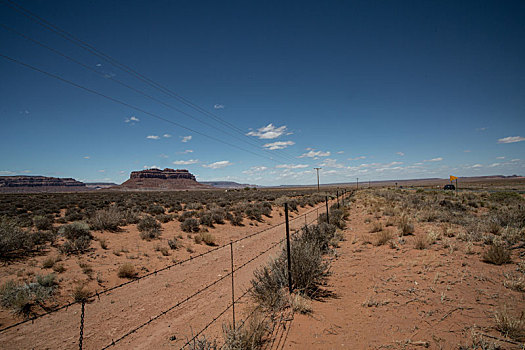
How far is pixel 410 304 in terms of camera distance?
5.39m

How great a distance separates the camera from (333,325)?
4.85 m

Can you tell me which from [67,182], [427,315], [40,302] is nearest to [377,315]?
[427,315]

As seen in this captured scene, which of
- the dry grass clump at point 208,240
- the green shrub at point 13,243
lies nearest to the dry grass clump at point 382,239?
the dry grass clump at point 208,240

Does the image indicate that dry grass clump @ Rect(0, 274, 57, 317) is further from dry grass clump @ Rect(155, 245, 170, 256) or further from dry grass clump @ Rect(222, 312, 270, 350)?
dry grass clump @ Rect(222, 312, 270, 350)

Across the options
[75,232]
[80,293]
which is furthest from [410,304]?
[75,232]

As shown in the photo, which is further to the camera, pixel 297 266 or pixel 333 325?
pixel 297 266

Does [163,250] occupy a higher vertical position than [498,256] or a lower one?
lower

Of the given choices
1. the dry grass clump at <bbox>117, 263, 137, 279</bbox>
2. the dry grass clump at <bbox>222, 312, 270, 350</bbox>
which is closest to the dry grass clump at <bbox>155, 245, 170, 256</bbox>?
the dry grass clump at <bbox>117, 263, 137, 279</bbox>

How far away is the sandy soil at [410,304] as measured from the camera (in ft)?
14.1

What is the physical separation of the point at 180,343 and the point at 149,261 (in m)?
6.20

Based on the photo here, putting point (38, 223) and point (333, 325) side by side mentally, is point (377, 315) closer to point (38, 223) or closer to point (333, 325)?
point (333, 325)

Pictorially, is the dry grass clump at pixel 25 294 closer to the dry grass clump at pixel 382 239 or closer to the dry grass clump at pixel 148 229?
the dry grass clump at pixel 148 229

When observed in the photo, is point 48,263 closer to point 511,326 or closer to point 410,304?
point 410,304

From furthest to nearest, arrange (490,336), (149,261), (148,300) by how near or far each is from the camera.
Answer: (149,261)
(148,300)
(490,336)
